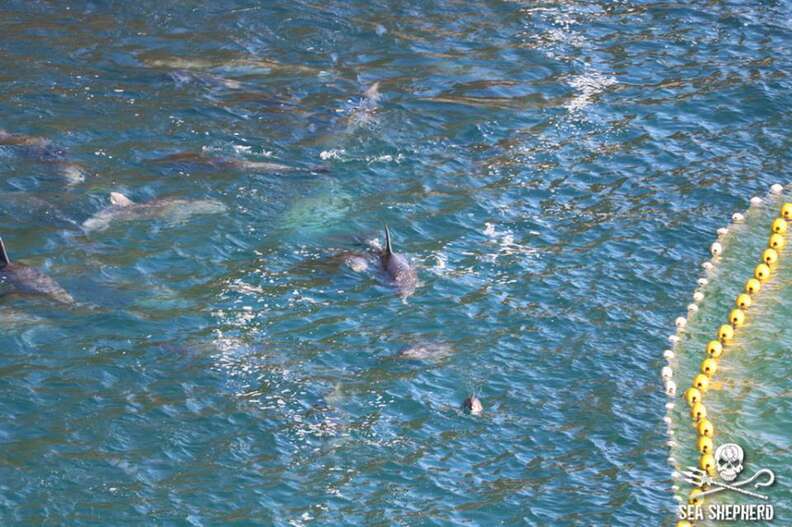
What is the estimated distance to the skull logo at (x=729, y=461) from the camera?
12398mm

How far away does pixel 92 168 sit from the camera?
57.7 ft

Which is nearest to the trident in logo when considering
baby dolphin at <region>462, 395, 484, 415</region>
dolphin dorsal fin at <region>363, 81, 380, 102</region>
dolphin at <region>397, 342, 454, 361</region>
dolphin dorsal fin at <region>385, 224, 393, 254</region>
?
baby dolphin at <region>462, 395, 484, 415</region>

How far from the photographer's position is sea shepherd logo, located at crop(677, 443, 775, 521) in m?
11.8

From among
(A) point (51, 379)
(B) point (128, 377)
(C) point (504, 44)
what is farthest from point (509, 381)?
(C) point (504, 44)

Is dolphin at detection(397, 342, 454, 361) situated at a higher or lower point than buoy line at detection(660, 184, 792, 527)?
lower

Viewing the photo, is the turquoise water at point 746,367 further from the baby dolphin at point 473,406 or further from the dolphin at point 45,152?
the dolphin at point 45,152

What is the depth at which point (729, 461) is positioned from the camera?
12.5m

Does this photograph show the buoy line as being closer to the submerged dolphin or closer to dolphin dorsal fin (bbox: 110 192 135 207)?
the submerged dolphin

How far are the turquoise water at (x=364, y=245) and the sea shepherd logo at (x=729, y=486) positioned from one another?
0.26 m

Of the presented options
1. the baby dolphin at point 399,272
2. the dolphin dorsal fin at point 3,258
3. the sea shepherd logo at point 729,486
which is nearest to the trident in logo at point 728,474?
the sea shepherd logo at point 729,486

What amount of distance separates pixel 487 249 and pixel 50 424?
20.5 ft

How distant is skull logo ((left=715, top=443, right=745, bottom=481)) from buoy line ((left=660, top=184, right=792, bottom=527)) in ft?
0.24

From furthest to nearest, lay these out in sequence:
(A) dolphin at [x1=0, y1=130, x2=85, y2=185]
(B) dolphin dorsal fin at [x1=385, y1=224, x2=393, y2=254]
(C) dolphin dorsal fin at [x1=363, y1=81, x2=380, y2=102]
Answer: (C) dolphin dorsal fin at [x1=363, y1=81, x2=380, y2=102] < (A) dolphin at [x1=0, y1=130, x2=85, y2=185] < (B) dolphin dorsal fin at [x1=385, y1=224, x2=393, y2=254]

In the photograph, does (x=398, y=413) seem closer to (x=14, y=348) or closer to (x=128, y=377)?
(x=128, y=377)
